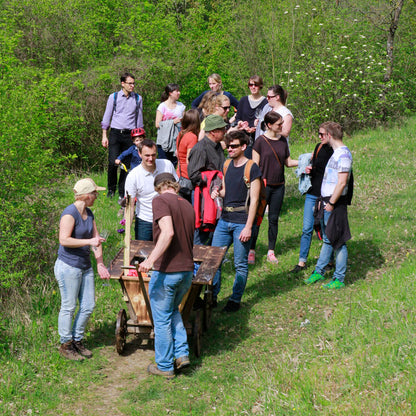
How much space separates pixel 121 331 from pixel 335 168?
356 centimetres

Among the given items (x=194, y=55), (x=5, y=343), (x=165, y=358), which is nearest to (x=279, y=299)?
(x=165, y=358)

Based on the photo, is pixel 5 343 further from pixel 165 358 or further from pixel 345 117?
pixel 345 117

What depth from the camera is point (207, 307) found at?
7.05m

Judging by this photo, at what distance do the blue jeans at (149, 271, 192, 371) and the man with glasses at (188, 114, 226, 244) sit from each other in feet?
7.13

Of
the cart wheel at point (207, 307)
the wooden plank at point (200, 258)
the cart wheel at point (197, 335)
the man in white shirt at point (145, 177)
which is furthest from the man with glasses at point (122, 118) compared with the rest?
the cart wheel at point (197, 335)

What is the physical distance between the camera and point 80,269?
6.27 meters

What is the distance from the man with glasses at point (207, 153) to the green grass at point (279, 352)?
1908mm

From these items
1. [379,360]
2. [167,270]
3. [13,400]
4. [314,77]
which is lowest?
[13,400]

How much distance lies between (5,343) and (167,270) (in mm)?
2338

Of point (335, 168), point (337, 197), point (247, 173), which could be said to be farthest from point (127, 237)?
point (335, 168)

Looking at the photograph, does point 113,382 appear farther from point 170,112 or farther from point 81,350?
point 170,112

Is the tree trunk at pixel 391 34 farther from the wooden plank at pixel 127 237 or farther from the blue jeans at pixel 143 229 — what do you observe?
the wooden plank at pixel 127 237

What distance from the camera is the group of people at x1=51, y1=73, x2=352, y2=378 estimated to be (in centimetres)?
583

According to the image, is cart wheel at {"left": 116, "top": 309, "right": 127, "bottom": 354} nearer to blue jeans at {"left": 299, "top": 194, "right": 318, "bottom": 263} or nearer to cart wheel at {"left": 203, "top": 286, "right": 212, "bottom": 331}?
cart wheel at {"left": 203, "top": 286, "right": 212, "bottom": 331}
